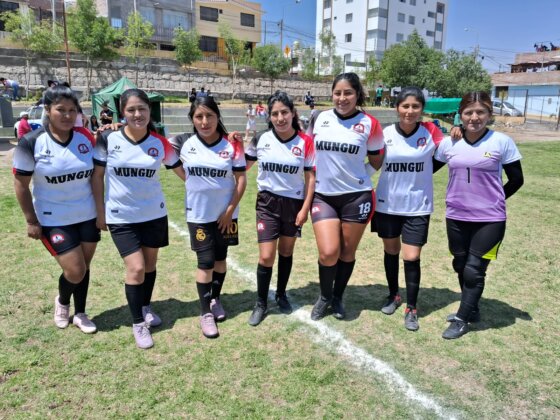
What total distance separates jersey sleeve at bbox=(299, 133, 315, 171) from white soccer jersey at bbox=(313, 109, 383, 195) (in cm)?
5

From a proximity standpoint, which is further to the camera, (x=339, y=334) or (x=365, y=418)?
(x=339, y=334)

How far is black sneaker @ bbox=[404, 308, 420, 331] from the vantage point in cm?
389

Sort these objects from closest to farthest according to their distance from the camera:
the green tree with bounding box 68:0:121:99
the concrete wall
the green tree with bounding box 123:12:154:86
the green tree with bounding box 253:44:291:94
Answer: the concrete wall
the green tree with bounding box 68:0:121:99
the green tree with bounding box 123:12:154:86
the green tree with bounding box 253:44:291:94

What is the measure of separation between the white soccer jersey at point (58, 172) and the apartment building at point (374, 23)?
6272 centimetres

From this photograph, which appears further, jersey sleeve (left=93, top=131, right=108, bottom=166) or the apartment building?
the apartment building

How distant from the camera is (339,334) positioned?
379 cm

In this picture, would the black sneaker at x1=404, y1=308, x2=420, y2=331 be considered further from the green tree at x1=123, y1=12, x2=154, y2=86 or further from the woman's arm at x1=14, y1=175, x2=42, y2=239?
the green tree at x1=123, y1=12, x2=154, y2=86

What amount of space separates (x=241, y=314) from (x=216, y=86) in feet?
116

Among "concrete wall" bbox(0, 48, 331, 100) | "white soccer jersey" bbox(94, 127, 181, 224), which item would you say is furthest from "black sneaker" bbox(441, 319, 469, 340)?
"concrete wall" bbox(0, 48, 331, 100)

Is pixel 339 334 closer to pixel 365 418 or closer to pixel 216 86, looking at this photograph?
pixel 365 418

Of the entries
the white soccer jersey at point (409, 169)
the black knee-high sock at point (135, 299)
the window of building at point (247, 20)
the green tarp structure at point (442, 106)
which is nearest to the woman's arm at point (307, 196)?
the white soccer jersey at point (409, 169)

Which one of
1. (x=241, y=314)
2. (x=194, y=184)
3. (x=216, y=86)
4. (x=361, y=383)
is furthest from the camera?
(x=216, y=86)

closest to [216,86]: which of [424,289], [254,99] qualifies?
[254,99]

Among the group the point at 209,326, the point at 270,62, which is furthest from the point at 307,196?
the point at 270,62
